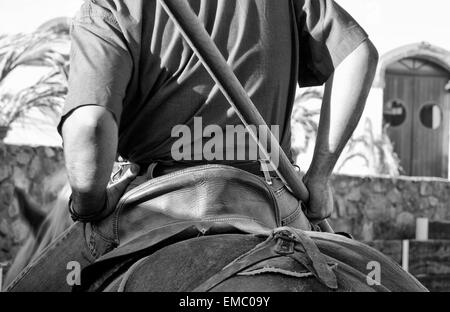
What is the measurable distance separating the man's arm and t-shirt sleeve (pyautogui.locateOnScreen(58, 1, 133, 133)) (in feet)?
1.87

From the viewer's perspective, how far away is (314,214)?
236 centimetres

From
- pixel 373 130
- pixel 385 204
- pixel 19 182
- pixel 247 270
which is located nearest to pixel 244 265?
pixel 247 270

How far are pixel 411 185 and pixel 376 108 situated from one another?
217cm

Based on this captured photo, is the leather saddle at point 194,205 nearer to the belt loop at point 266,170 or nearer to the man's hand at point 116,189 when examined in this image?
the man's hand at point 116,189

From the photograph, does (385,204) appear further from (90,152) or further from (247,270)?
(247,270)

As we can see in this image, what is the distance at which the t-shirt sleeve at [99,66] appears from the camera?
6.63 feet

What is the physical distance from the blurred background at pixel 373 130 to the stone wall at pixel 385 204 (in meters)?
0.02

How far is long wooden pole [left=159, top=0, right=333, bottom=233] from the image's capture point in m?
1.81

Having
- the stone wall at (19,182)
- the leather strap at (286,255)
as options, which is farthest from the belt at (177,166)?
the stone wall at (19,182)

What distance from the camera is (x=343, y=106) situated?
2.34 metres

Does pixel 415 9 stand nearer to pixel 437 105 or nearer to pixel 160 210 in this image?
pixel 437 105

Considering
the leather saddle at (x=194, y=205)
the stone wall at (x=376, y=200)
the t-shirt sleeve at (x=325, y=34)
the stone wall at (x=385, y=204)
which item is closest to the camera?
the leather saddle at (x=194, y=205)

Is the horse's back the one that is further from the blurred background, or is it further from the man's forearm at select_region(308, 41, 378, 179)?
the blurred background

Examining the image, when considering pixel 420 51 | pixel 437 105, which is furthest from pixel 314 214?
pixel 437 105
